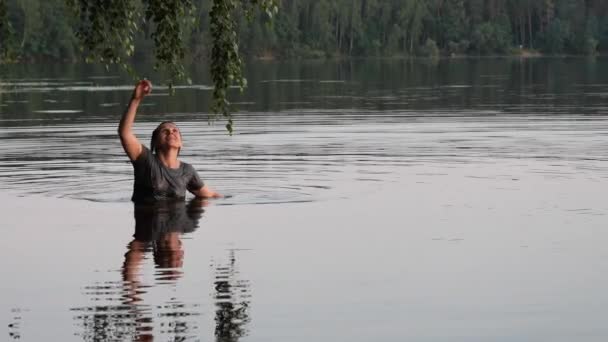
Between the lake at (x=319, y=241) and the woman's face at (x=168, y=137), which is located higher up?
the woman's face at (x=168, y=137)

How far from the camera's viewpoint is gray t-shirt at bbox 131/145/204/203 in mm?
20203

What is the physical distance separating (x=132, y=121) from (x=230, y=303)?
6556mm

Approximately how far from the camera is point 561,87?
6919 cm

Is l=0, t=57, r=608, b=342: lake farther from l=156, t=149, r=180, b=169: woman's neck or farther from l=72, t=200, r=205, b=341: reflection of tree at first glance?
l=156, t=149, r=180, b=169: woman's neck

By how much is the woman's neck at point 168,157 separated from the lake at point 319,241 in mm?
635

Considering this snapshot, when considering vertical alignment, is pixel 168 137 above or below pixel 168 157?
above

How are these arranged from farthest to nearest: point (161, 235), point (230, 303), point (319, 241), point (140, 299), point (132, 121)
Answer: point (132, 121), point (161, 235), point (319, 241), point (140, 299), point (230, 303)

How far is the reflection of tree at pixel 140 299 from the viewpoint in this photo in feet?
38.3

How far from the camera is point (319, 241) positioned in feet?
54.4

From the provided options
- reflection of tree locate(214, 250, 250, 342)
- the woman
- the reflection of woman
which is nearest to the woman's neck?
the woman

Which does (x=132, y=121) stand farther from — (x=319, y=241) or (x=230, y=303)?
(x=230, y=303)

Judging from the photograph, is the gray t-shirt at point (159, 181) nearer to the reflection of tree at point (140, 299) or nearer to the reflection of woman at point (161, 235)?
the reflection of woman at point (161, 235)

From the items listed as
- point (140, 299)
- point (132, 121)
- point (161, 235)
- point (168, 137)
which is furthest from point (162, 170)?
point (140, 299)

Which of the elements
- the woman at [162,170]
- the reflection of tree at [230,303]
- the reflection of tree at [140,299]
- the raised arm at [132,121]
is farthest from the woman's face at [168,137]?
the reflection of tree at [230,303]
